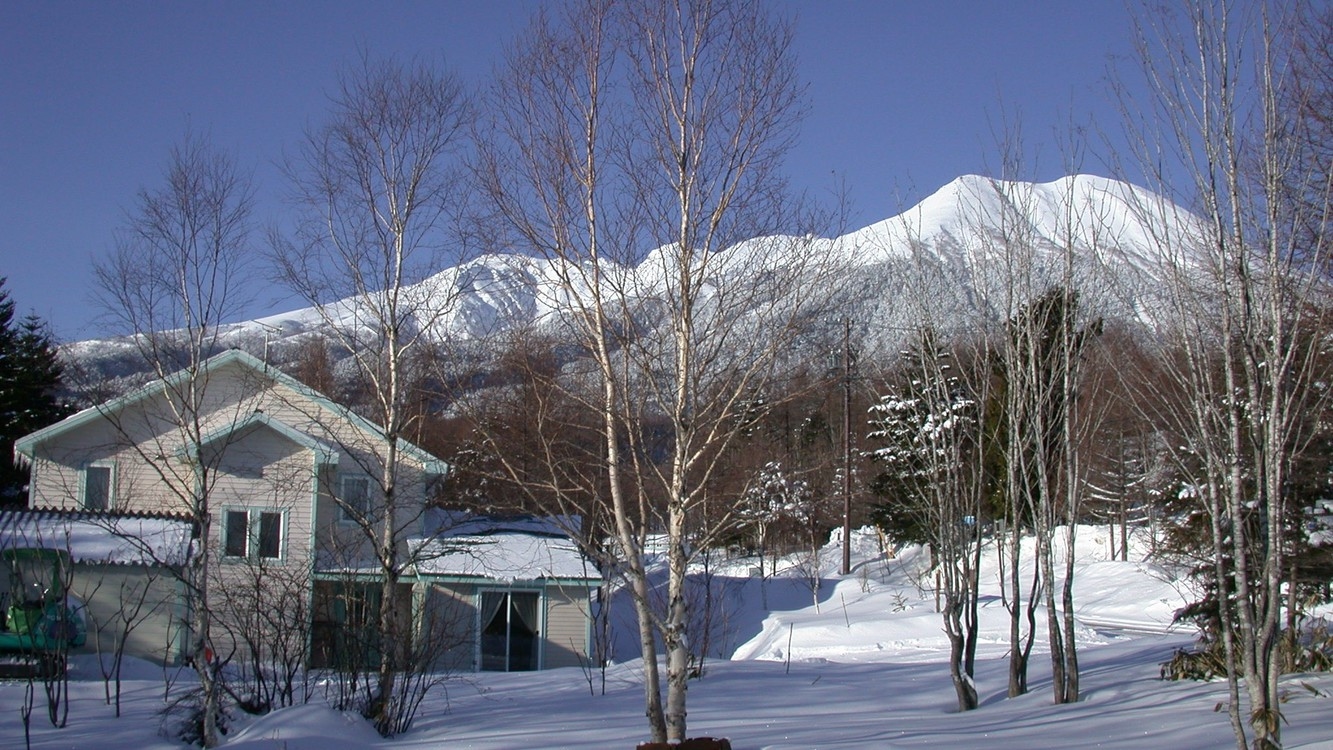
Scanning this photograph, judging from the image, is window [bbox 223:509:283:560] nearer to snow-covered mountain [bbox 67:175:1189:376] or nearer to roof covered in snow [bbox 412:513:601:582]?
roof covered in snow [bbox 412:513:601:582]

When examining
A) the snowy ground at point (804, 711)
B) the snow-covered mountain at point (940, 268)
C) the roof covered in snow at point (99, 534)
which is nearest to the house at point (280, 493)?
the roof covered in snow at point (99, 534)

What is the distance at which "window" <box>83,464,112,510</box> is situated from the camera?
2338 centimetres

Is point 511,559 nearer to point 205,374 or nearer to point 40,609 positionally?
point 205,374

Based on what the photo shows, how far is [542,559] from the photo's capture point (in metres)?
25.8

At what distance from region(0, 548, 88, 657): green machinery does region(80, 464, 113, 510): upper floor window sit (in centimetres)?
215

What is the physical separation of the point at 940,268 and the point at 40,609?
1367 cm

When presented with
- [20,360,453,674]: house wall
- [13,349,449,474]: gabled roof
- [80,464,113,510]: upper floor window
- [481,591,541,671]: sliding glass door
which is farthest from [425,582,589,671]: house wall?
[80,464,113,510]: upper floor window

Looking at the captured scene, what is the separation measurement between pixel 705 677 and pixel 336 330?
326 inches

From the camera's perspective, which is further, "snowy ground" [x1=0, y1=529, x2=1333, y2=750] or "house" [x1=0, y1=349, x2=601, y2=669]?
"house" [x1=0, y1=349, x2=601, y2=669]

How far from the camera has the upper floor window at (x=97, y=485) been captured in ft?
76.5

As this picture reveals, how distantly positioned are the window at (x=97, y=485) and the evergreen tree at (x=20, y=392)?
26.0ft

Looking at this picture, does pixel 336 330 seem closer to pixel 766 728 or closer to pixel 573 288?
pixel 573 288

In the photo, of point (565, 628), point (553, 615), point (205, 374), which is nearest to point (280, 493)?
point (205, 374)

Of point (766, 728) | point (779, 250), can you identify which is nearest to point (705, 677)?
point (766, 728)
